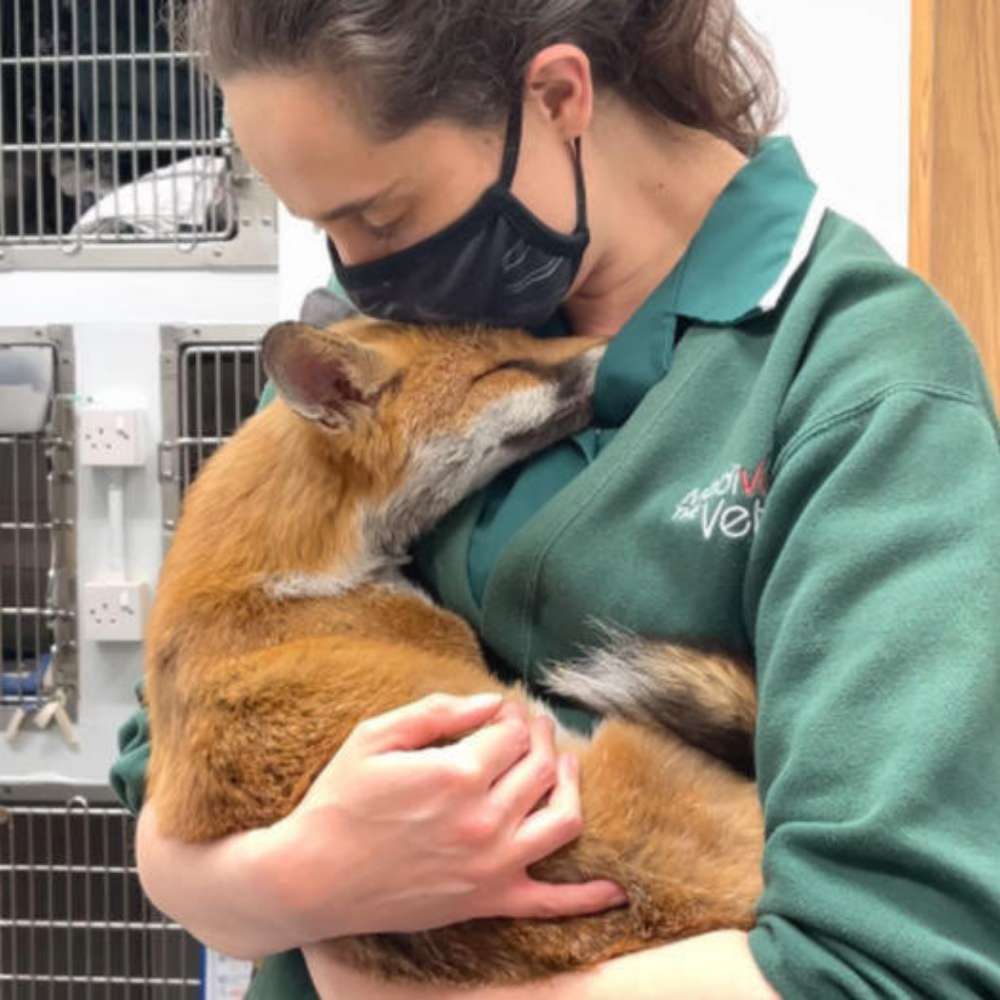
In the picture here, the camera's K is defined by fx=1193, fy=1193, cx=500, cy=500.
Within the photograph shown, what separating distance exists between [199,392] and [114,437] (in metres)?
0.19

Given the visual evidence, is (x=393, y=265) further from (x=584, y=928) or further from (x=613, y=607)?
(x=584, y=928)

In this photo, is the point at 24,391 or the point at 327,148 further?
the point at 24,391

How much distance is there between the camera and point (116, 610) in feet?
7.94

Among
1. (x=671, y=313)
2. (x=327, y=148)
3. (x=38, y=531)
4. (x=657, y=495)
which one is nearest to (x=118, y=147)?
(x=38, y=531)

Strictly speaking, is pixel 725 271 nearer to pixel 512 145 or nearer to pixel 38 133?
pixel 512 145

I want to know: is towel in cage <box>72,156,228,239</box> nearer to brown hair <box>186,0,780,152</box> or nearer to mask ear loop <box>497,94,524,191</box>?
brown hair <box>186,0,780,152</box>

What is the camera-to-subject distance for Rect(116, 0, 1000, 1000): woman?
0.79m

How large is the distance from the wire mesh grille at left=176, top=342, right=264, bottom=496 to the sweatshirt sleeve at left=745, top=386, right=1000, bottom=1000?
5.51 feet

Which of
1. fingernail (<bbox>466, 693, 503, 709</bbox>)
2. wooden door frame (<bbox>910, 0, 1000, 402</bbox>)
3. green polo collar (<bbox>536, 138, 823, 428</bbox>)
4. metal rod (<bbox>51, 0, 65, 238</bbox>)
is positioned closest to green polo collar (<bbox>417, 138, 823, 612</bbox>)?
green polo collar (<bbox>536, 138, 823, 428</bbox>)

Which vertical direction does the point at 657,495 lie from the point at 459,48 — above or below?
below

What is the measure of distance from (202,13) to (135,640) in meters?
1.52

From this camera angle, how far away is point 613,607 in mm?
1044

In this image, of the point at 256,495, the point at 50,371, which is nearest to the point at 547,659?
the point at 256,495

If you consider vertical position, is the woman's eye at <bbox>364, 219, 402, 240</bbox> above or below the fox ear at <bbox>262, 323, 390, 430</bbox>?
above
